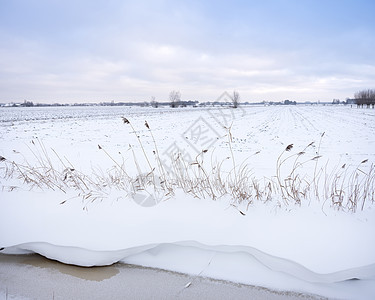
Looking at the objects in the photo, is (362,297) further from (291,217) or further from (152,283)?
(152,283)

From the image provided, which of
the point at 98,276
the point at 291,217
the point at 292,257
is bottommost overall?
the point at 98,276

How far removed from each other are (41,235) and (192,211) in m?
1.95

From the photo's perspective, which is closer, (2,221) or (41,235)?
(41,235)

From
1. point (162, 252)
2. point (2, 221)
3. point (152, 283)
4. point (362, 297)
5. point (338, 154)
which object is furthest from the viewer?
point (338, 154)

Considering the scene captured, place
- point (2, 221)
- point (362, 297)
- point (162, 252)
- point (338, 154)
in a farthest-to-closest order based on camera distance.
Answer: point (338, 154)
point (2, 221)
point (162, 252)
point (362, 297)

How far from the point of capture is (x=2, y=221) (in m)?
3.19

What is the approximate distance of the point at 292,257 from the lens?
241cm

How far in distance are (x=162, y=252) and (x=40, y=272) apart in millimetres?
1293

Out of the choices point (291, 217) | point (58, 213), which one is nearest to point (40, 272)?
point (58, 213)

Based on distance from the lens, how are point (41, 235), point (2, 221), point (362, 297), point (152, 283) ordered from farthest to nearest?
point (2, 221) < point (41, 235) < point (152, 283) < point (362, 297)

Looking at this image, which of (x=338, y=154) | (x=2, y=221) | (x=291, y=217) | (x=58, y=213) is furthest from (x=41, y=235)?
(x=338, y=154)

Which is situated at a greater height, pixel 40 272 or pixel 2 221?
pixel 2 221

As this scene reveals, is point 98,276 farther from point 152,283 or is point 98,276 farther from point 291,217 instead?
point 291,217

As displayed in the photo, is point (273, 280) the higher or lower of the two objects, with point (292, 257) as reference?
lower
